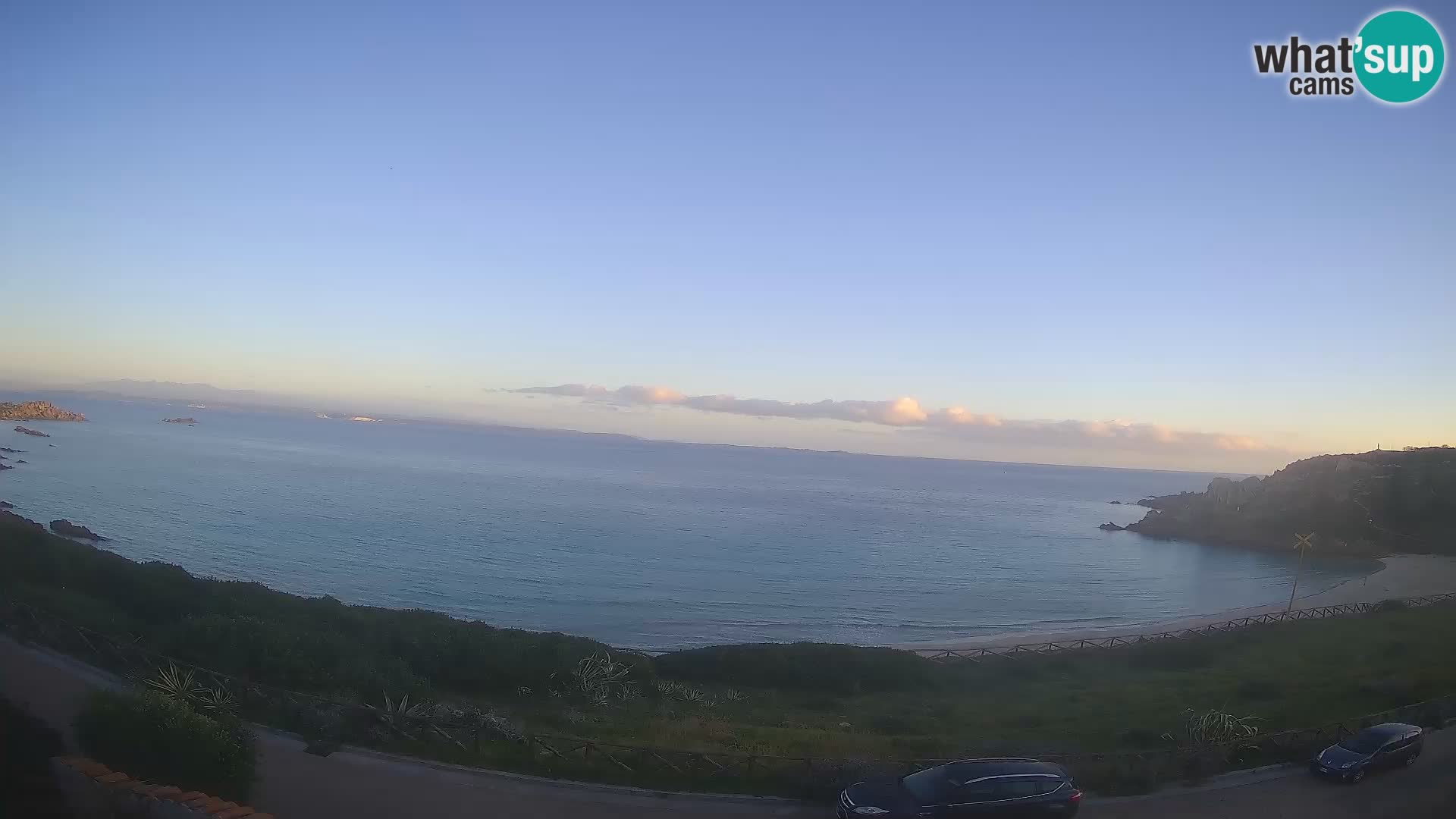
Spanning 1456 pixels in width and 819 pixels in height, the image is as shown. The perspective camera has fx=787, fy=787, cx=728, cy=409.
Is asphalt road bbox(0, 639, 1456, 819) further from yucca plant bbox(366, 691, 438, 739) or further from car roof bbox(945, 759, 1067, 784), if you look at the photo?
car roof bbox(945, 759, 1067, 784)

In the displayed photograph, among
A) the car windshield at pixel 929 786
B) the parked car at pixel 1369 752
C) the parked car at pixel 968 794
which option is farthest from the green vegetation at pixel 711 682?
the car windshield at pixel 929 786

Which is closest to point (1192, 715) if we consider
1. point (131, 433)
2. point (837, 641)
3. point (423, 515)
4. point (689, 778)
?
point (689, 778)

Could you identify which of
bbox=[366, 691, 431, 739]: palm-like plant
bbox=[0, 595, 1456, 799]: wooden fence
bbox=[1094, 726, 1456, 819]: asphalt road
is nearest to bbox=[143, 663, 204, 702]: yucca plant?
bbox=[0, 595, 1456, 799]: wooden fence

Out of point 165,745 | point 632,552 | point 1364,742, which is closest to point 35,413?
point 632,552

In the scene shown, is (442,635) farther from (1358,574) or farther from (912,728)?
(1358,574)

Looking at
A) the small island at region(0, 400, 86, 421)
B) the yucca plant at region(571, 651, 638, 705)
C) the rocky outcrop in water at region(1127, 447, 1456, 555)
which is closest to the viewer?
the yucca plant at region(571, 651, 638, 705)

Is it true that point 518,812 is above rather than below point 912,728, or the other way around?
above

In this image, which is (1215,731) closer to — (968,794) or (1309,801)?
(1309,801)
